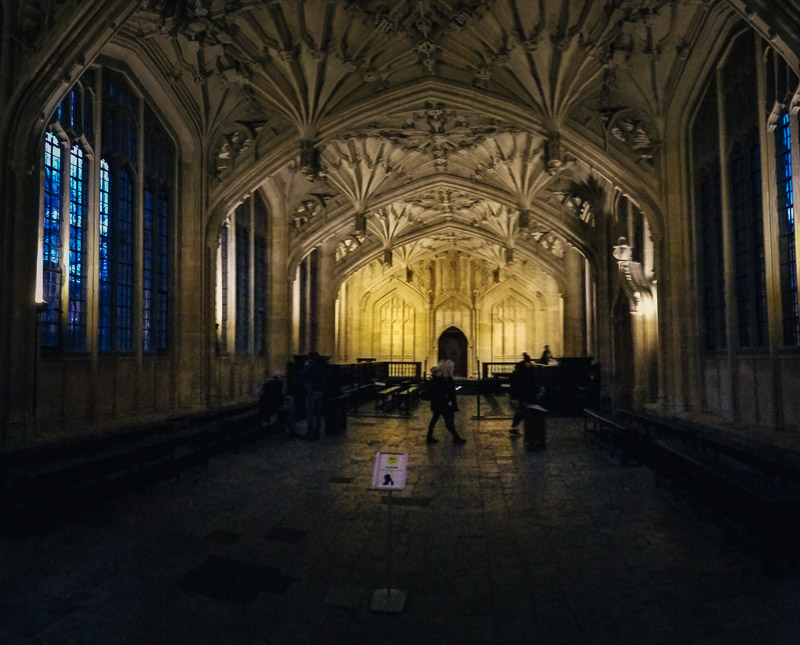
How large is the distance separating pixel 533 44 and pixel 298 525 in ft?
32.9

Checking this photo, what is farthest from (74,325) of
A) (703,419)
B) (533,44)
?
(703,419)

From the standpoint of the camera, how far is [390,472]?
354 cm

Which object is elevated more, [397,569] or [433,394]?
[433,394]

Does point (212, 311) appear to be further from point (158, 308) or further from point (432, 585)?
point (432, 585)

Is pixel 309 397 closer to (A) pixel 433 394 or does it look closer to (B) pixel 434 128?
(A) pixel 433 394

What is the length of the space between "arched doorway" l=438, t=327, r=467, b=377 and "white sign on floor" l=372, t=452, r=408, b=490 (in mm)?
28292

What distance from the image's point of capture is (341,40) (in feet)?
36.4

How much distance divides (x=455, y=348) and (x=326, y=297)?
1130cm

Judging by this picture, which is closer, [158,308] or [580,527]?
[580,527]

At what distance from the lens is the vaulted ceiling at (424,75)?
993 cm

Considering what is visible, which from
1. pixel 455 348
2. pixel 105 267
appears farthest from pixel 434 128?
pixel 455 348

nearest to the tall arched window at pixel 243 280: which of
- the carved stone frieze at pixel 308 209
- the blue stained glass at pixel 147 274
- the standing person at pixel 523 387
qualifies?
the carved stone frieze at pixel 308 209

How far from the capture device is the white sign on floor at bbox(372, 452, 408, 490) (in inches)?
137

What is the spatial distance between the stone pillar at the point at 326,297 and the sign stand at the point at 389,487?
19.3 m
